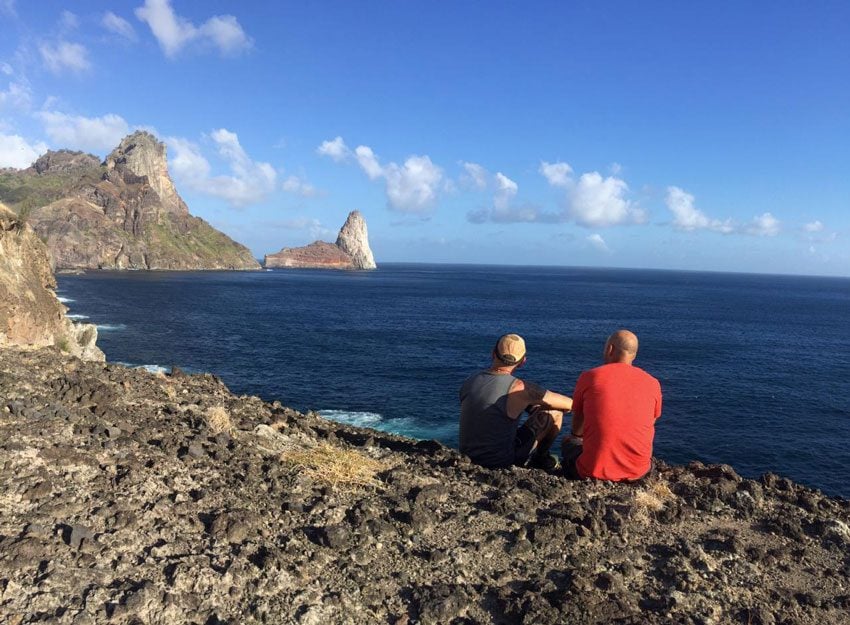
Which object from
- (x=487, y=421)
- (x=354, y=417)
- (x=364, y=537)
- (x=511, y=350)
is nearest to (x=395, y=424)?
(x=354, y=417)

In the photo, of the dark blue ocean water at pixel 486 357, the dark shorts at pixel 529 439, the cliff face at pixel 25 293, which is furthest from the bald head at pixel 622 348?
the dark blue ocean water at pixel 486 357

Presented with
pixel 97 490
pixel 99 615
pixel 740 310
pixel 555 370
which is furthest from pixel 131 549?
pixel 740 310

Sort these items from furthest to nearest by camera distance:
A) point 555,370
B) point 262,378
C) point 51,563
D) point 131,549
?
point 555,370
point 262,378
point 131,549
point 51,563

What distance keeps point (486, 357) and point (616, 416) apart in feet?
169

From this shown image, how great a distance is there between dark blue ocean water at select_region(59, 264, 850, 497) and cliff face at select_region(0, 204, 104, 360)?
15.4 m

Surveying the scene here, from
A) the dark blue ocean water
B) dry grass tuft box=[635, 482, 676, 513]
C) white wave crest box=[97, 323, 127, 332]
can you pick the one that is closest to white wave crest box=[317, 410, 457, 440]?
the dark blue ocean water

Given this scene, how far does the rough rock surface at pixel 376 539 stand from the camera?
14.8 ft

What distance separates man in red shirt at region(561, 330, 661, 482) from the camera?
6516 millimetres

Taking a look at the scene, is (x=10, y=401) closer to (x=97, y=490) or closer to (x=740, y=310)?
(x=97, y=490)

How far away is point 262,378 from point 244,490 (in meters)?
41.3

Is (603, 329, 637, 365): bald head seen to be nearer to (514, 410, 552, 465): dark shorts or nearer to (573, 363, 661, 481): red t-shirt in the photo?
(573, 363, 661, 481): red t-shirt

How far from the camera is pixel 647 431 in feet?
21.9

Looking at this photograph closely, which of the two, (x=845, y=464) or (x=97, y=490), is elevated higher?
(x=97, y=490)

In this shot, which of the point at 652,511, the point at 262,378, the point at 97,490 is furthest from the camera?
the point at 262,378
